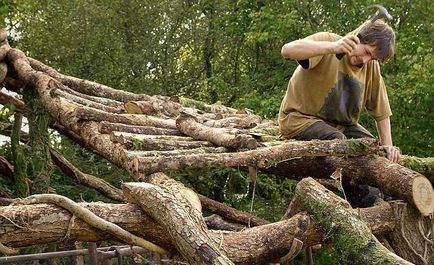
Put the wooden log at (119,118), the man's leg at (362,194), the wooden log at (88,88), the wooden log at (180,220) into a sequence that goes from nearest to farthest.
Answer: the wooden log at (180,220), the man's leg at (362,194), the wooden log at (119,118), the wooden log at (88,88)

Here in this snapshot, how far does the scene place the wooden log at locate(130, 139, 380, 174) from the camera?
396cm

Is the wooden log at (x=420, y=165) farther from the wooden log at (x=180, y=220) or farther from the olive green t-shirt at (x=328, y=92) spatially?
the wooden log at (x=180, y=220)

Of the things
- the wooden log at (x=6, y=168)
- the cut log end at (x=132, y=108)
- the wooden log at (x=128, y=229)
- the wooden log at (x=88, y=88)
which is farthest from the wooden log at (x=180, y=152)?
the wooden log at (x=6, y=168)

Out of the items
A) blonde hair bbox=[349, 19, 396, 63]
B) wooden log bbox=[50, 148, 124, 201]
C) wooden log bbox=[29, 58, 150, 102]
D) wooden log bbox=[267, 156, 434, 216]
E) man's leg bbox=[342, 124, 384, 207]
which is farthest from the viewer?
wooden log bbox=[50, 148, 124, 201]

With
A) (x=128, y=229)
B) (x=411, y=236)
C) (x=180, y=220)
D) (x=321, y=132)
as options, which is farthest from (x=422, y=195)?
(x=128, y=229)

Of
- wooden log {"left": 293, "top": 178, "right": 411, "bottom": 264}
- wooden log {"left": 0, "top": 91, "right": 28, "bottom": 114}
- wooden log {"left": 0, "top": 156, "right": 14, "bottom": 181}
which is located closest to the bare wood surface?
wooden log {"left": 293, "top": 178, "right": 411, "bottom": 264}

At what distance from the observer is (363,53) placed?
14.3ft

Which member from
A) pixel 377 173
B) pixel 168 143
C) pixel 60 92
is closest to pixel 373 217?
pixel 377 173

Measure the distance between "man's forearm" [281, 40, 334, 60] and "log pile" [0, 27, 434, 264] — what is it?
1.65 feet

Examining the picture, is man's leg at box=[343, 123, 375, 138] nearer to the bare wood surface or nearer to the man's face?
the man's face

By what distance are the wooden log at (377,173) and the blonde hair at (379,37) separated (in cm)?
64

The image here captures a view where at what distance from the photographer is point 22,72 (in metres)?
6.89

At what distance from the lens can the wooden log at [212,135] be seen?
173 inches

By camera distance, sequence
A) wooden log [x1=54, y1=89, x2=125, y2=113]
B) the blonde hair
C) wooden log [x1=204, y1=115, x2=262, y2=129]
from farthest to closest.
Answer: wooden log [x1=54, y1=89, x2=125, y2=113], wooden log [x1=204, y1=115, x2=262, y2=129], the blonde hair
